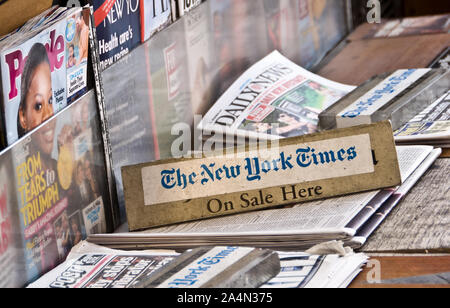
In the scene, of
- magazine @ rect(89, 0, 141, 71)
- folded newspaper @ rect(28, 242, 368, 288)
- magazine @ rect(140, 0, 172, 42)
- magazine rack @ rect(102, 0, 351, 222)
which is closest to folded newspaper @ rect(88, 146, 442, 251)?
folded newspaper @ rect(28, 242, 368, 288)

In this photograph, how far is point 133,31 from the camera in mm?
1365

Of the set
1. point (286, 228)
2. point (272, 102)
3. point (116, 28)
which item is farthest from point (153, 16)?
point (286, 228)

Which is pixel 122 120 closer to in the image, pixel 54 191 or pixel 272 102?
pixel 54 191

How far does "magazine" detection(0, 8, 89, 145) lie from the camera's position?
1.00 metres

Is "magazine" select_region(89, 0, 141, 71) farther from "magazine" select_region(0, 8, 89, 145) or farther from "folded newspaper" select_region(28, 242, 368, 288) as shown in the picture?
"folded newspaper" select_region(28, 242, 368, 288)

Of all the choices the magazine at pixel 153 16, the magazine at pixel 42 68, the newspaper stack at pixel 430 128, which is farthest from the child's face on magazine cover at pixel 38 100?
the newspaper stack at pixel 430 128

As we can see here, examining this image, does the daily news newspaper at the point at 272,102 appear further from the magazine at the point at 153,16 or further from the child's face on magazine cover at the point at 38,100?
the child's face on magazine cover at the point at 38,100

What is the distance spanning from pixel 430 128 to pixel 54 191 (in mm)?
752

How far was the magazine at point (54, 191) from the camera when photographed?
3.33 feet

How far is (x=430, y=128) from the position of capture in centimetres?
150

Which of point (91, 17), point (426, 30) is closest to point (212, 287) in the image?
point (91, 17)

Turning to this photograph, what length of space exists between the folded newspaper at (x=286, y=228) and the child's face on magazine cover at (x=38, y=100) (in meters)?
0.21

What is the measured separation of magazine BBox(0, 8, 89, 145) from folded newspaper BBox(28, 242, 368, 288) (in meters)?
0.20
